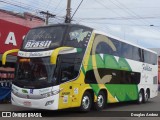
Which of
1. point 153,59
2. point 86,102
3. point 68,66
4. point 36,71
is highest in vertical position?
point 153,59

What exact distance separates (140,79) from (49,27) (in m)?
8.84

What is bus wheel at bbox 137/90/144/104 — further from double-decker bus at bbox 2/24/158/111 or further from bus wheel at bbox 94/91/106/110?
bus wheel at bbox 94/91/106/110

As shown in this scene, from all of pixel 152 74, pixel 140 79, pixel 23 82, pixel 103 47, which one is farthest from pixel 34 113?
pixel 152 74

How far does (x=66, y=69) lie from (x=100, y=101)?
10.9 ft

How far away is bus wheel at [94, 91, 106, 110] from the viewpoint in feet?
53.8

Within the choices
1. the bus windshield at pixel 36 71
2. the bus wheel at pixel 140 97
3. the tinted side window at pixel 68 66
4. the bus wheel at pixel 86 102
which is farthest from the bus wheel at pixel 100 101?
the bus wheel at pixel 140 97

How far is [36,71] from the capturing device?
14078 mm

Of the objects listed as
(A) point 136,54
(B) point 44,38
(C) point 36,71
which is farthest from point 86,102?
(A) point 136,54

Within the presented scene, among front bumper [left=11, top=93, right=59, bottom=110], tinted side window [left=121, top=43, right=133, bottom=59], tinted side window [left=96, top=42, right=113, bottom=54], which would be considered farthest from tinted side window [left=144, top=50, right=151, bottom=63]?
front bumper [left=11, top=93, right=59, bottom=110]

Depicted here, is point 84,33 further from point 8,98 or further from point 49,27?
point 8,98

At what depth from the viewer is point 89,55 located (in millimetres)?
15531

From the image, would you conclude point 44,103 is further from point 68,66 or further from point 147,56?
point 147,56

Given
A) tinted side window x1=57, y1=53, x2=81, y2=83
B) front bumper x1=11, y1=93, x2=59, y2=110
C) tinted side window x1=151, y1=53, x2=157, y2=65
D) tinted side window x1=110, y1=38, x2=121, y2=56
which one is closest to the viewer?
front bumper x1=11, y1=93, x2=59, y2=110

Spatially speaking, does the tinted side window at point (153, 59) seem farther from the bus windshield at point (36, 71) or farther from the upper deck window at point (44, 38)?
the bus windshield at point (36, 71)
